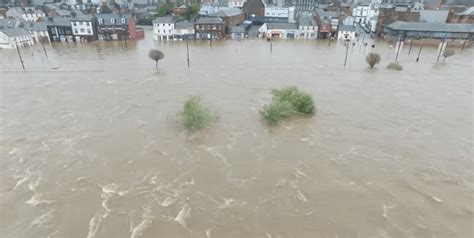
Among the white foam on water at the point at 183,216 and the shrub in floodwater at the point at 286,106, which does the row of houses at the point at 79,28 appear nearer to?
the shrub in floodwater at the point at 286,106

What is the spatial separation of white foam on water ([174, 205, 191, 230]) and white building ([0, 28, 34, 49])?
51833 millimetres

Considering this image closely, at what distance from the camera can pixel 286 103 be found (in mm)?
23281

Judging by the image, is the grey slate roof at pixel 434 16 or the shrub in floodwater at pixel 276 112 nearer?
the shrub in floodwater at pixel 276 112

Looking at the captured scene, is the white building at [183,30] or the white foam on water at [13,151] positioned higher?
the white building at [183,30]

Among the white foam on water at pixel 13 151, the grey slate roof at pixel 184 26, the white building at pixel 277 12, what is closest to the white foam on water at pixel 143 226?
the white foam on water at pixel 13 151

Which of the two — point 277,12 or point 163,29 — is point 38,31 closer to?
point 163,29

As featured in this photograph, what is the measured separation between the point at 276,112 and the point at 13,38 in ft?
174

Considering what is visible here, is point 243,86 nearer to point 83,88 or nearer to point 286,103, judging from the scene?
point 286,103

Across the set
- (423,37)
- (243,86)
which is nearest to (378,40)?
(423,37)

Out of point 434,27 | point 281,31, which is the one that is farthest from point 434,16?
point 281,31

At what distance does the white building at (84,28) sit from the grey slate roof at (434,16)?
75.0 metres

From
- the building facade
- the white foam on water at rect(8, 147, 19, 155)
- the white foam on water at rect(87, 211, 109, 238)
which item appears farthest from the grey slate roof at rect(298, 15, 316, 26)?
the white foam on water at rect(87, 211, 109, 238)

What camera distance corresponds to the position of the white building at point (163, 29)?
205 feet

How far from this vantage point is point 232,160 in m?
17.8
